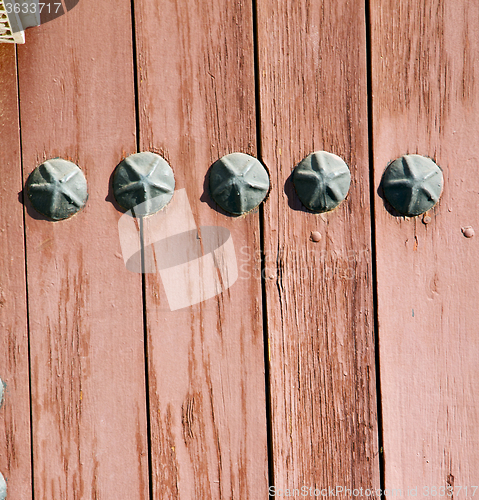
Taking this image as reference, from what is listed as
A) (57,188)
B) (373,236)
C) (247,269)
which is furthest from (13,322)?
(373,236)

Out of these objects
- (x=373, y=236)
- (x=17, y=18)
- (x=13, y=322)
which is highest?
(x=17, y=18)

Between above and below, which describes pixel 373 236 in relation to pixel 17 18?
below

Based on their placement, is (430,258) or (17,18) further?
(430,258)

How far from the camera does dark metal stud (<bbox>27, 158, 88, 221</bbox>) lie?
0.67m

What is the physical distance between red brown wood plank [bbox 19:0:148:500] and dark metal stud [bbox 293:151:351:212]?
0.29 m

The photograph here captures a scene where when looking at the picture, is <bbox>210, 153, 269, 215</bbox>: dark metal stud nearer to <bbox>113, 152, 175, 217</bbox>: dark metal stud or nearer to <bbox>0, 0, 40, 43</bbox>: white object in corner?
<bbox>113, 152, 175, 217</bbox>: dark metal stud

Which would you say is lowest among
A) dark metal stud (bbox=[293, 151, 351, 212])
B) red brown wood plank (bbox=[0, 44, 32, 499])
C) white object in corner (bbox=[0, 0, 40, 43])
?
red brown wood plank (bbox=[0, 44, 32, 499])

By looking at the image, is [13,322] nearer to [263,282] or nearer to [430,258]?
[263,282]

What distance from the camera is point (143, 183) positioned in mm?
666

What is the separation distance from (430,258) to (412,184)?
0.45 ft

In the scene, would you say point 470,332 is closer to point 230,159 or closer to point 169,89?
point 230,159

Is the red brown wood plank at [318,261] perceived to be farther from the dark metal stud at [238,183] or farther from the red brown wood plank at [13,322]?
the red brown wood plank at [13,322]

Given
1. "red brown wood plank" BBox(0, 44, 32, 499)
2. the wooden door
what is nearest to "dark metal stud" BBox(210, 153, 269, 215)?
the wooden door

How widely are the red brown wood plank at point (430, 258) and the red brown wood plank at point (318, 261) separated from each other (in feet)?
0.12
